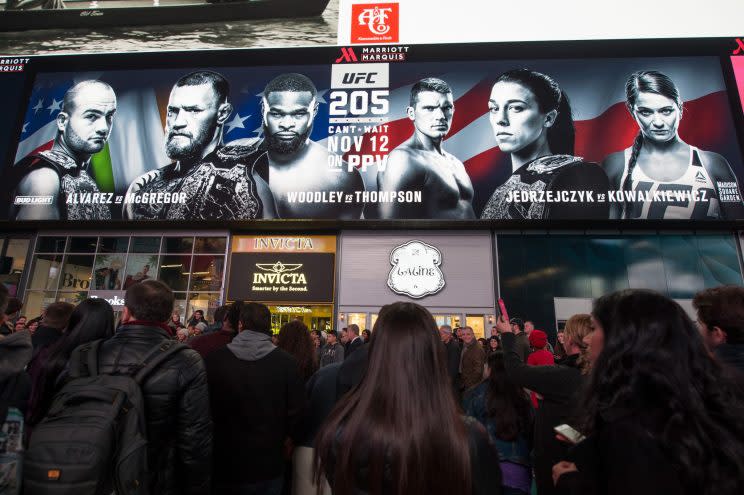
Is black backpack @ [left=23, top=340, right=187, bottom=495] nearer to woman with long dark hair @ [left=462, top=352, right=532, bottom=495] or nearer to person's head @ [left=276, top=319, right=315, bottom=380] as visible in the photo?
person's head @ [left=276, top=319, right=315, bottom=380]

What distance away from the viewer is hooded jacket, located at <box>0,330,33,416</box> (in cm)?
217

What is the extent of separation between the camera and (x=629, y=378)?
1.58m

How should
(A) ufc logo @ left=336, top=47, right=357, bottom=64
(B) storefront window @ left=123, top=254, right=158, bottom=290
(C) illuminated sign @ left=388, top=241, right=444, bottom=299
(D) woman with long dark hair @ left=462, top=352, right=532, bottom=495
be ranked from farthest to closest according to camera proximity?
(A) ufc logo @ left=336, top=47, right=357, bottom=64 < (B) storefront window @ left=123, top=254, right=158, bottom=290 < (C) illuminated sign @ left=388, top=241, right=444, bottom=299 < (D) woman with long dark hair @ left=462, top=352, right=532, bottom=495

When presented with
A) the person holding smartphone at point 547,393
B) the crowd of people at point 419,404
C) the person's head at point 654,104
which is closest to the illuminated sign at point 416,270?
the person's head at point 654,104

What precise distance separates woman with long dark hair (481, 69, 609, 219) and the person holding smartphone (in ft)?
50.3

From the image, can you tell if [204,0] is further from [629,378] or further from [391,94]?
[629,378]

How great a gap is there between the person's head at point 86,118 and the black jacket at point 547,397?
22186 mm

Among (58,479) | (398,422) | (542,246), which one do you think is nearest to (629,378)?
(398,422)

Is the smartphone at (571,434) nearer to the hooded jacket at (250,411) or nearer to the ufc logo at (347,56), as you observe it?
the hooded jacket at (250,411)

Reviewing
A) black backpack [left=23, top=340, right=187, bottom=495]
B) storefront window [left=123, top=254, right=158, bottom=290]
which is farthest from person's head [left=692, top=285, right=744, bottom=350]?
storefront window [left=123, top=254, right=158, bottom=290]

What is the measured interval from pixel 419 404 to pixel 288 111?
64.5 feet

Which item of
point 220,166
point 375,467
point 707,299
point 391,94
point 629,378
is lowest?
point 375,467

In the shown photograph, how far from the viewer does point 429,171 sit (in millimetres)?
18312

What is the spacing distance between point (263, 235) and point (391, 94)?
8619mm
